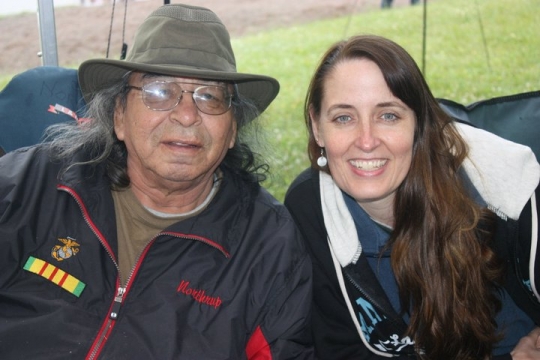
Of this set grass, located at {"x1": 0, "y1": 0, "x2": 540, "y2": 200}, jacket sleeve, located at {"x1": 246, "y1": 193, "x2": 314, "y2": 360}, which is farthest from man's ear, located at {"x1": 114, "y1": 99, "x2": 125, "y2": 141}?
grass, located at {"x1": 0, "y1": 0, "x2": 540, "y2": 200}

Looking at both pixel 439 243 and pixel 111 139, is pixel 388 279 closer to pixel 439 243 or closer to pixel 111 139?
pixel 439 243

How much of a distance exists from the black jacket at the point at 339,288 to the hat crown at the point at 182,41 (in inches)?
24.3

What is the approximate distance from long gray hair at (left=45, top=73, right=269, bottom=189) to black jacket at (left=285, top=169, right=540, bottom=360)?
0.24 metres

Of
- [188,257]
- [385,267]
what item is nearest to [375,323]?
[385,267]

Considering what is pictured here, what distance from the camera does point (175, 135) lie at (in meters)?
2.22

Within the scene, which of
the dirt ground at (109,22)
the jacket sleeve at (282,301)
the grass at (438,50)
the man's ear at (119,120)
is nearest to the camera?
the jacket sleeve at (282,301)

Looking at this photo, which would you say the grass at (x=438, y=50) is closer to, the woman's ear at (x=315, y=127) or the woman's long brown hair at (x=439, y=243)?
the woman's ear at (x=315, y=127)

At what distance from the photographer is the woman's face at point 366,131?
221cm

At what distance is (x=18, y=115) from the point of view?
270 cm

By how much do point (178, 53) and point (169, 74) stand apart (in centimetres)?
9

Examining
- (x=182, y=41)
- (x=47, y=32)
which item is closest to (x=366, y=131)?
(x=182, y=41)

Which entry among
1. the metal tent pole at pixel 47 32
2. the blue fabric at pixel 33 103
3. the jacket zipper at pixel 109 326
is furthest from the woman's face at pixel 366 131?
the metal tent pole at pixel 47 32

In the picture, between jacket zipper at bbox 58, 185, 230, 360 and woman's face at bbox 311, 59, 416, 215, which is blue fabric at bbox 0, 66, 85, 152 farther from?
woman's face at bbox 311, 59, 416, 215

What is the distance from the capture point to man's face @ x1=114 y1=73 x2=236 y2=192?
7.30 feet
